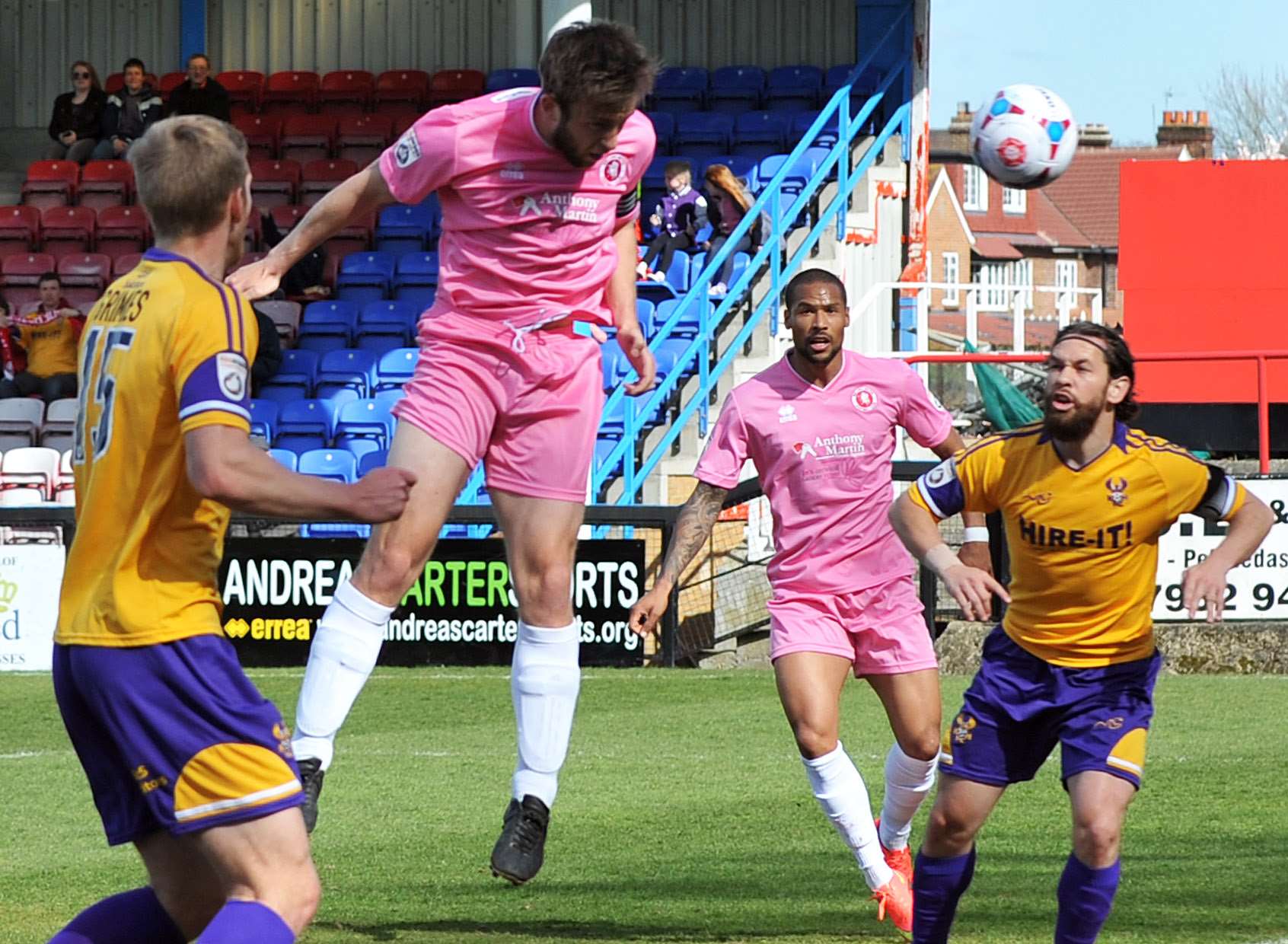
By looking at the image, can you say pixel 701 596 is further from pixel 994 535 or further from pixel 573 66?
pixel 573 66

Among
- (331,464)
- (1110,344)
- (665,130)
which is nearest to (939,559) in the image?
(1110,344)

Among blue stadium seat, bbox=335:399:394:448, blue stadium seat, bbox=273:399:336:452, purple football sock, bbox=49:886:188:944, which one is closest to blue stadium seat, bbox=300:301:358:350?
blue stadium seat, bbox=273:399:336:452

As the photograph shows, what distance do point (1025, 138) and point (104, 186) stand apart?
9.79 m

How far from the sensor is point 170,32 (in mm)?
24453

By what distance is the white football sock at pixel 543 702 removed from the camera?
5953 millimetres

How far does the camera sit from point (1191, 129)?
6744cm

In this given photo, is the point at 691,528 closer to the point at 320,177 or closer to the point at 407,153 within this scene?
the point at 407,153

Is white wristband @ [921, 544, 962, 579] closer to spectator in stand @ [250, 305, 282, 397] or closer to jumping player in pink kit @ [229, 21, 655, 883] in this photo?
jumping player in pink kit @ [229, 21, 655, 883]

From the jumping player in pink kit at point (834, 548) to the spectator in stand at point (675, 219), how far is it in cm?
1093

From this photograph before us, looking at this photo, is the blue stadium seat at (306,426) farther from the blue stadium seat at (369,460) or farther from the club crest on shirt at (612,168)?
the club crest on shirt at (612,168)

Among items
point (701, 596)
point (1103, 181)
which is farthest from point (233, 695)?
point (1103, 181)

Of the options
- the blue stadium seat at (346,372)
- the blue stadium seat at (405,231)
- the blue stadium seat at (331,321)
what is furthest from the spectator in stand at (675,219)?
the blue stadium seat at (405,231)

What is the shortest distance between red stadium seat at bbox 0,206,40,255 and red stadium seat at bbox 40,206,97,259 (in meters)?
0.10

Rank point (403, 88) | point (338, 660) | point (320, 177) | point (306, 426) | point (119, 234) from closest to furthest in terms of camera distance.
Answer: point (338, 660), point (306, 426), point (119, 234), point (320, 177), point (403, 88)
